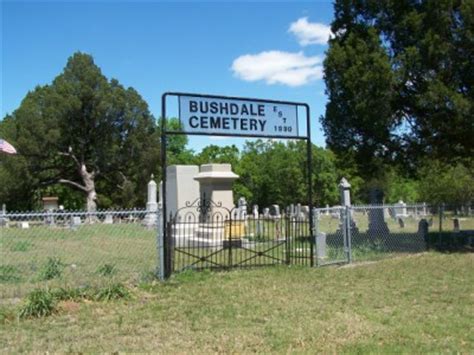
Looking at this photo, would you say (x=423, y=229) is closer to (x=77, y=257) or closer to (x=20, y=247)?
(x=77, y=257)

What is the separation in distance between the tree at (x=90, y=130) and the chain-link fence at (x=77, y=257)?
26.5m

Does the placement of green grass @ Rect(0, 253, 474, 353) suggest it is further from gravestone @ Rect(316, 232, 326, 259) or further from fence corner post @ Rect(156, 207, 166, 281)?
gravestone @ Rect(316, 232, 326, 259)

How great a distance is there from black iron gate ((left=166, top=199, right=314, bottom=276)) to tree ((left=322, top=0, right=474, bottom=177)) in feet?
11.9

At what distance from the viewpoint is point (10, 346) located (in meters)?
6.03

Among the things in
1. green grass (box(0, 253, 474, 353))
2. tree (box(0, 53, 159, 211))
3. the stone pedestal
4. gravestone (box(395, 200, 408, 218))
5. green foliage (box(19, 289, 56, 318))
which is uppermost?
tree (box(0, 53, 159, 211))

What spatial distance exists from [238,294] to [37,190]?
48392 mm

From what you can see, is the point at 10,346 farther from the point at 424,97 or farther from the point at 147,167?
the point at 147,167

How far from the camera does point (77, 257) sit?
1488cm

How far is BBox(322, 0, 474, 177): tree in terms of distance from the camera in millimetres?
15164

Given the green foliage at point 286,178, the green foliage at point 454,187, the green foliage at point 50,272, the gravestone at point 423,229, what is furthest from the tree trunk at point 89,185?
the green foliage at point 50,272

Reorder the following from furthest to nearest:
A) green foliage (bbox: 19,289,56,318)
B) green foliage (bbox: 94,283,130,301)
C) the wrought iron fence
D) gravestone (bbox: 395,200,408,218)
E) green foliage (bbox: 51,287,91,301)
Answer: gravestone (bbox: 395,200,408,218), the wrought iron fence, green foliage (bbox: 94,283,130,301), green foliage (bbox: 51,287,91,301), green foliage (bbox: 19,289,56,318)

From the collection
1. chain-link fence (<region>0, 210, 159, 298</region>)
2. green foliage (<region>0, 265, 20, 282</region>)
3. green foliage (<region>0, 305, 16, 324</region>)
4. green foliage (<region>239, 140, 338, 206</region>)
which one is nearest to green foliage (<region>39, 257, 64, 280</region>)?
chain-link fence (<region>0, 210, 159, 298</region>)

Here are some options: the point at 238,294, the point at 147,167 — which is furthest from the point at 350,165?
the point at 147,167

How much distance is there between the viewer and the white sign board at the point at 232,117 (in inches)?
439
